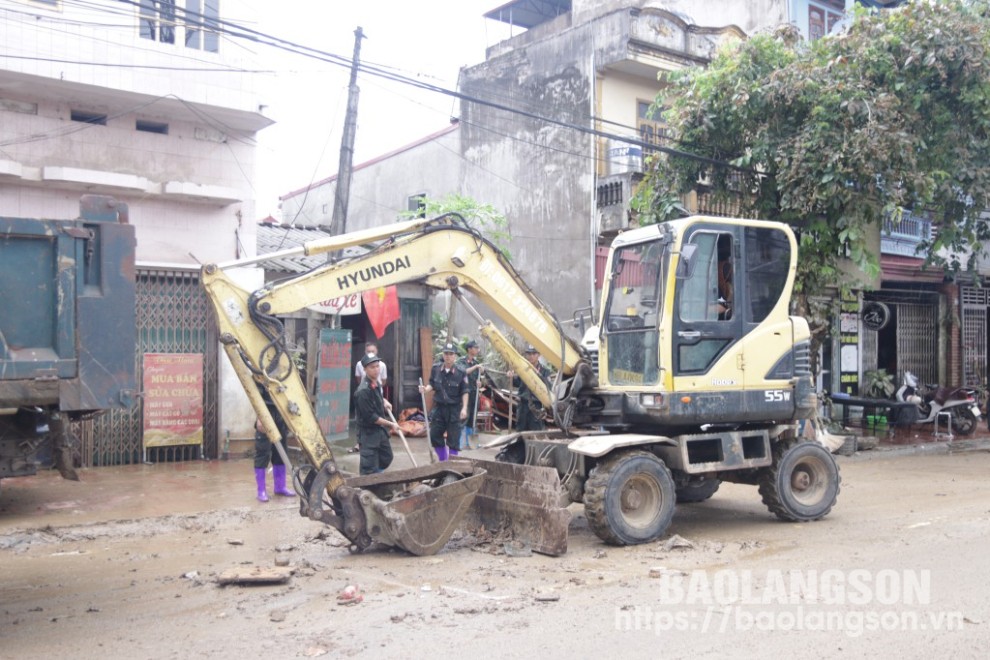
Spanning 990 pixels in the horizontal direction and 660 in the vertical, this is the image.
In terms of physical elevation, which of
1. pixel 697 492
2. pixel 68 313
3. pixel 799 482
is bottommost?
pixel 697 492

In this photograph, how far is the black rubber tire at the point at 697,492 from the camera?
9719 millimetres

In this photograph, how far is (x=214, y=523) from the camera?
30.3 feet

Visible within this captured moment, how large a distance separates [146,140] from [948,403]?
52.5 ft

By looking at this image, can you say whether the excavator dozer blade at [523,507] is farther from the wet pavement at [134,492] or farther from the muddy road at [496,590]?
the wet pavement at [134,492]

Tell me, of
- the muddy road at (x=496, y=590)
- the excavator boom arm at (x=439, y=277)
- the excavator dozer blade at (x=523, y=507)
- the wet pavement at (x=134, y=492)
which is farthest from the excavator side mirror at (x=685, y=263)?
the wet pavement at (x=134, y=492)

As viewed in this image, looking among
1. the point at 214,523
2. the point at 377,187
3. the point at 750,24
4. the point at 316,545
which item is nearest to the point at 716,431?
the point at 316,545

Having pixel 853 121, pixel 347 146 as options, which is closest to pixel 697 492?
pixel 853 121

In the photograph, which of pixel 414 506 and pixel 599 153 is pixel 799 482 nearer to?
pixel 414 506

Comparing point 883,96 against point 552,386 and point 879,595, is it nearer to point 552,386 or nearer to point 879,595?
point 552,386

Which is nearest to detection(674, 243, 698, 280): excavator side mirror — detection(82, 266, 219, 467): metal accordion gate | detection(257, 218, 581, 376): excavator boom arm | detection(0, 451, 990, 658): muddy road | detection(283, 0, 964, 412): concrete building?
detection(257, 218, 581, 376): excavator boom arm

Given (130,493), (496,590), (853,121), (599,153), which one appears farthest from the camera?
(599,153)

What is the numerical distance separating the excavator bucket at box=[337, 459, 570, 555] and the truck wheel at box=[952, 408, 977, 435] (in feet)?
46.1

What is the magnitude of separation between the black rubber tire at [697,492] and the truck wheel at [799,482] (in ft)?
2.91

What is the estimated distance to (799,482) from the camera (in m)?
9.06
